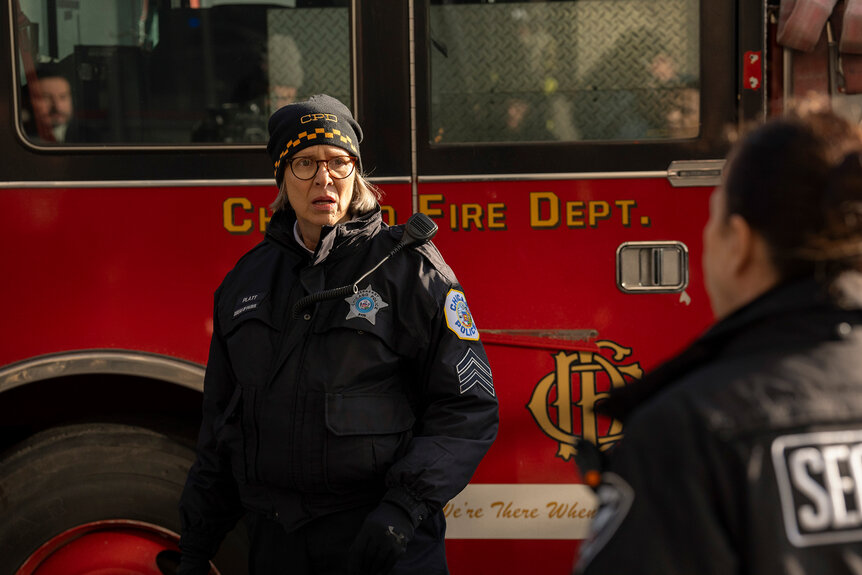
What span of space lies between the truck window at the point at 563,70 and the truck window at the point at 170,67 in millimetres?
338

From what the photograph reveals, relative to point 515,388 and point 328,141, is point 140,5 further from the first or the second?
point 515,388

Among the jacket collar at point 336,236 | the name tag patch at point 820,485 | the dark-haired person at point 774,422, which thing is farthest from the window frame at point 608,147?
the name tag patch at point 820,485

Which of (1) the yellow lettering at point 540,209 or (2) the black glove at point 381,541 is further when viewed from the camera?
(1) the yellow lettering at point 540,209

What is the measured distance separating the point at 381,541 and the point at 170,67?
171 cm

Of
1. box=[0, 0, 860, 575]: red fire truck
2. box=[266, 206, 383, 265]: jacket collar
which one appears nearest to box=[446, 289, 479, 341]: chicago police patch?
box=[266, 206, 383, 265]: jacket collar

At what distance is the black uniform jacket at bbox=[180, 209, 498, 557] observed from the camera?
190 centimetres

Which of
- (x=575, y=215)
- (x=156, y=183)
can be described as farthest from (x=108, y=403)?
(x=575, y=215)

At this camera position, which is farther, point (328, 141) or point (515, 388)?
point (515, 388)

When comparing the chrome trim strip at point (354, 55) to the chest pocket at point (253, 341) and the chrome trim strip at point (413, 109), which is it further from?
the chest pocket at point (253, 341)

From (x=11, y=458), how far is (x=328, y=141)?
1.54 meters

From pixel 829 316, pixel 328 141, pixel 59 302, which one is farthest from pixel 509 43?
pixel 829 316

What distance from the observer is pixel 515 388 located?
2736 mm

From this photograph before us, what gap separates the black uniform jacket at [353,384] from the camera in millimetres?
1899

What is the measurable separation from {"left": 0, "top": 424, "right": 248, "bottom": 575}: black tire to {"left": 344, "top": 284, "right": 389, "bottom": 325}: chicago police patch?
1.15m
